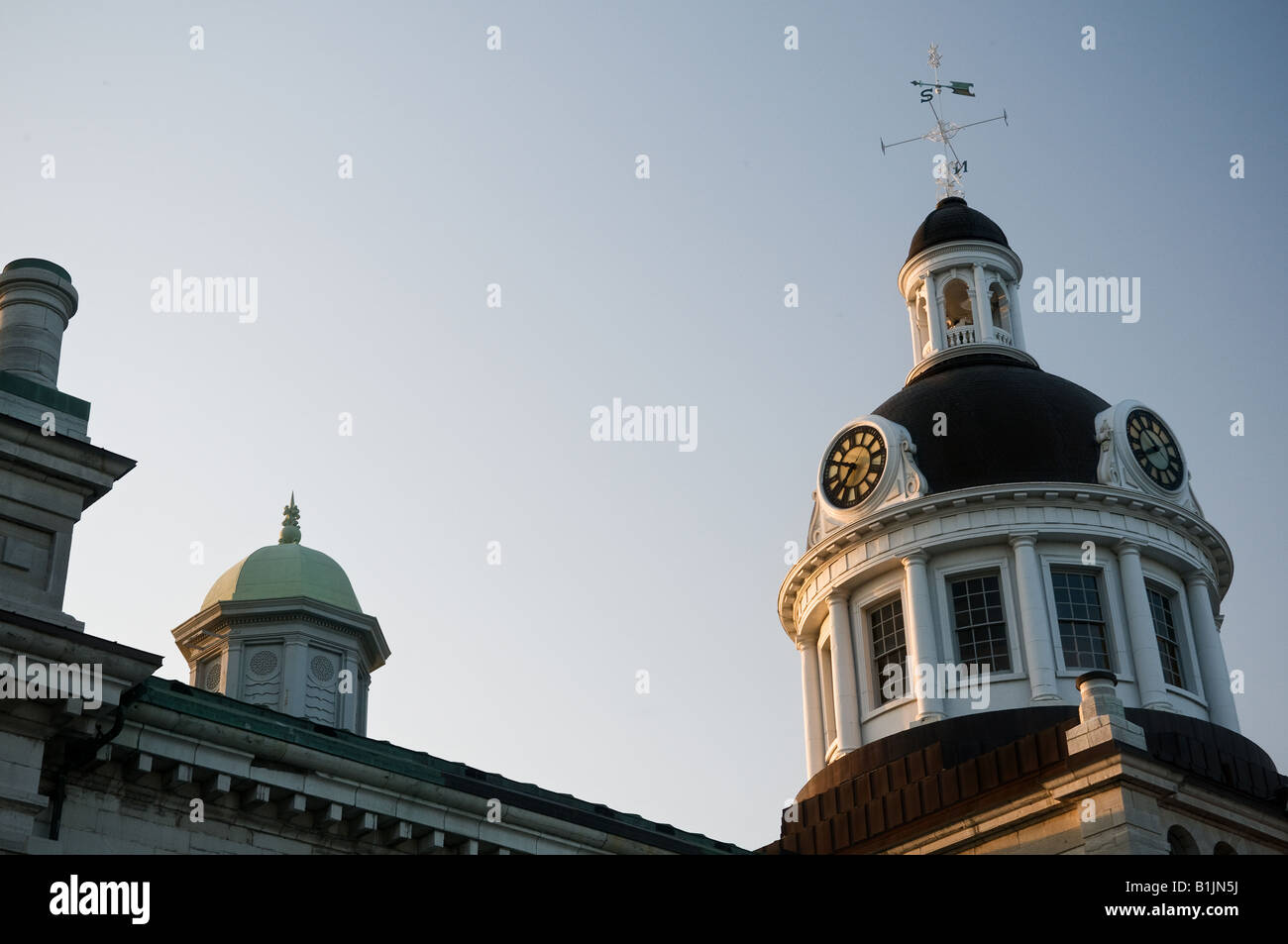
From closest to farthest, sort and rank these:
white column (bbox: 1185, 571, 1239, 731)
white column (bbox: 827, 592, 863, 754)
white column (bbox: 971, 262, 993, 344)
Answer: white column (bbox: 1185, 571, 1239, 731)
white column (bbox: 827, 592, 863, 754)
white column (bbox: 971, 262, 993, 344)

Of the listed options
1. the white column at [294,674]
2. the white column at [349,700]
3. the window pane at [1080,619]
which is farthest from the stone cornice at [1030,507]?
the white column at [294,674]

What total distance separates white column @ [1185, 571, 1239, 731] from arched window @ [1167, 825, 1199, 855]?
8.31 meters

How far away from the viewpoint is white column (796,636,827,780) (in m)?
40.2

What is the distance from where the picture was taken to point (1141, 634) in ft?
121

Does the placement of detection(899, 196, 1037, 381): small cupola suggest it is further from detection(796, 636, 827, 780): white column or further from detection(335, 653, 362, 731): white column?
detection(335, 653, 362, 731): white column

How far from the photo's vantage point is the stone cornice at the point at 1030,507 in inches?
1484

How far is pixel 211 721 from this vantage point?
2062 cm

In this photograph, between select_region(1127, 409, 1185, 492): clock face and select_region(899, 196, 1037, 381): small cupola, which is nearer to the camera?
select_region(1127, 409, 1185, 492): clock face
